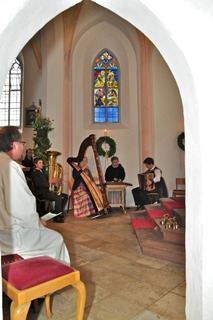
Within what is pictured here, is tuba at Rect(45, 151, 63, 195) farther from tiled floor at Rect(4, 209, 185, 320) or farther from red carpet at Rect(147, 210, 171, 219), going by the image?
red carpet at Rect(147, 210, 171, 219)

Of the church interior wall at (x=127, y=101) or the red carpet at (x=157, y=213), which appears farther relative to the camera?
the church interior wall at (x=127, y=101)

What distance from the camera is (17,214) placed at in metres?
2.64

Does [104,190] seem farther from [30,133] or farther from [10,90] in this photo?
[10,90]

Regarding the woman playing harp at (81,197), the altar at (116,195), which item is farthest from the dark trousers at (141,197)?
the woman playing harp at (81,197)

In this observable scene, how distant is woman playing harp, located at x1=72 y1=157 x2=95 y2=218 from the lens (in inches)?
296

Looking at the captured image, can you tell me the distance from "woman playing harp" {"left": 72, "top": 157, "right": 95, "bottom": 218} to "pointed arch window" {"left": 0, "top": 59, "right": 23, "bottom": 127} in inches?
220

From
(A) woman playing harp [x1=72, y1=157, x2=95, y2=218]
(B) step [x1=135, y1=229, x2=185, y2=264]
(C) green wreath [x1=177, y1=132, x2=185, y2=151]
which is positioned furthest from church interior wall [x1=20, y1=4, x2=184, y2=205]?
(B) step [x1=135, y1=229, x2=185, y2=264]

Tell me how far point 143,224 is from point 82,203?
2.64m

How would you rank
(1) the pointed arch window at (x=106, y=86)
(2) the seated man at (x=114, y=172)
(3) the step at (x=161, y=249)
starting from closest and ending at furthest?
(3) the step at (x=161, y=249) → (2) the seated man at (x=114, y=172) → (1) the pointed arch window at (x=106, y=86)

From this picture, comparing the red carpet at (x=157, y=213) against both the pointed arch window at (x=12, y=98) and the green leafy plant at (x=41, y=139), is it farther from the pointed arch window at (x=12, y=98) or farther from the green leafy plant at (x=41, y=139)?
the pointed arch window at (x=12, y=98)

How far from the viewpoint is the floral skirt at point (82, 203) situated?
750 cm

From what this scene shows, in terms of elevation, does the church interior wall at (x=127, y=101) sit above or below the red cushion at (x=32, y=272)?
above

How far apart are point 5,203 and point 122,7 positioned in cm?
202

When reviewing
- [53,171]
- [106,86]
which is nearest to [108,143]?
[106,86]
